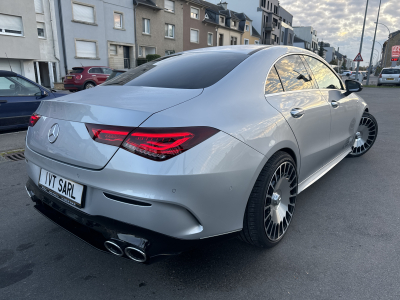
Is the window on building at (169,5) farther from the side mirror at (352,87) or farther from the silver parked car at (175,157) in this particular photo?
the silver parked car at (175,157)

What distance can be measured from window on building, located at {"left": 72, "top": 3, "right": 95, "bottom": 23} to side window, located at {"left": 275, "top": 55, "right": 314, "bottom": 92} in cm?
2220

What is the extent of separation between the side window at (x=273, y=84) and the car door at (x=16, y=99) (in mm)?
5519

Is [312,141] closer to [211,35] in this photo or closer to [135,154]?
[135,154]

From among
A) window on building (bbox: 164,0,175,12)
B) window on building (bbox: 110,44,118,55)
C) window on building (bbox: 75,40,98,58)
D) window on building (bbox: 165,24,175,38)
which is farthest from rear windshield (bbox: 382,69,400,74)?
window on building (bbox: 75,40,98,58)

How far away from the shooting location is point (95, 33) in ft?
72.8

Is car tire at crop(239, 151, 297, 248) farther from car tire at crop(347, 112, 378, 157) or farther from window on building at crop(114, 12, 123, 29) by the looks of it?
window on building at crop(114, 12, 123, 29)

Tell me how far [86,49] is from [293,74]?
2237 centimetres

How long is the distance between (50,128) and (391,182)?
3708 millimetres

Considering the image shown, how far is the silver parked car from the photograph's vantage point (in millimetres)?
1503

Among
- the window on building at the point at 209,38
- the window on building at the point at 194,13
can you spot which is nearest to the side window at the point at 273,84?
the window on building at the point at 194,13

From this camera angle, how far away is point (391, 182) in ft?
11.8

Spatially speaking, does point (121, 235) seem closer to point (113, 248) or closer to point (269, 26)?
point (113, 248)

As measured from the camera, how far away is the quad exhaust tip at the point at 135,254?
5.07 ft

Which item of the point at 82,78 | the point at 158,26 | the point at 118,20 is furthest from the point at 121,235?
the point at 158,26
